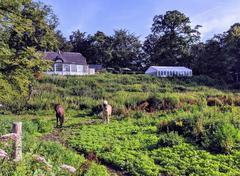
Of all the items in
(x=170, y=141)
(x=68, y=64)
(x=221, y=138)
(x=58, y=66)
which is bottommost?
(x=170, y=141)

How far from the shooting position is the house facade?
2452 inches

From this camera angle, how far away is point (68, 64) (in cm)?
6375

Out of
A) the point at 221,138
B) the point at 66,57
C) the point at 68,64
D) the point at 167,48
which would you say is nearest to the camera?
the point at 221,138

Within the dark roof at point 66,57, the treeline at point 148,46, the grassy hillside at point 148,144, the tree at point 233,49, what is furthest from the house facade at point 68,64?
the grassy hillside at point 148,144

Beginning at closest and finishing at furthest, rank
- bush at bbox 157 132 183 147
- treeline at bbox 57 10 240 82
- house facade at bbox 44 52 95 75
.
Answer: bush at bbox 157 132 183 147
house facade at bbox 44 52 95 75
treeline at bbox 57 10 240 82

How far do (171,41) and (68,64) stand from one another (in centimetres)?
2648

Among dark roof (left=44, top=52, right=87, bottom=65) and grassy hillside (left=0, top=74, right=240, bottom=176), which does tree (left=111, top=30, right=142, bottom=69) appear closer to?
dark roof (left=44, top=52, right=87, bottom=65)

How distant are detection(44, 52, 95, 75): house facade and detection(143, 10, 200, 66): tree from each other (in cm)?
1881

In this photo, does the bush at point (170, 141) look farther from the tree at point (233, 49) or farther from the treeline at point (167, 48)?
the tree at point (233, 49)

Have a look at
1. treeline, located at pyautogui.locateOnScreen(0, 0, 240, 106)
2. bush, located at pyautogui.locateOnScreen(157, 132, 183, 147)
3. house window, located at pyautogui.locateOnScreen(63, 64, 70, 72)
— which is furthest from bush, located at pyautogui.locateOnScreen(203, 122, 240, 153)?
house window, located at pyautogui.locateOnScreen(63, 64, 70, 72)

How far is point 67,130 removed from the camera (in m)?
16.3

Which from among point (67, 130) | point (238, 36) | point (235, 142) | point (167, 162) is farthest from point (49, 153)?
point (238, 36)

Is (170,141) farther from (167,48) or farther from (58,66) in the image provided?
(167,48)

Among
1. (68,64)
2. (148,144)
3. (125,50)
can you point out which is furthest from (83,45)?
(148,144)
